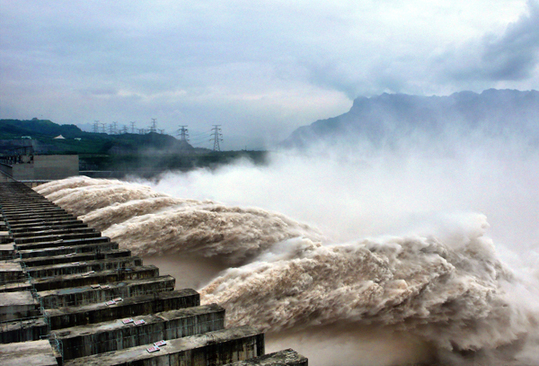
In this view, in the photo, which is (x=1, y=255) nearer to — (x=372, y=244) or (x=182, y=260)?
(x=182, y=260)

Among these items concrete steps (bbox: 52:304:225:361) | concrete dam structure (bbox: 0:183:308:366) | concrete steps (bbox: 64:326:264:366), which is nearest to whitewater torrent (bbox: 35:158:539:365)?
concrete dam structure (bbox: 0:183:308:366)

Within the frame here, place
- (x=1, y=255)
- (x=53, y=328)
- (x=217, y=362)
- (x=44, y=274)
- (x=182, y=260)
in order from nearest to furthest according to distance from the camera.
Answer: (x=217, y=362) → (x=53, y=328) → (x=44, y=274) → (x=1, y=255) → (x=182, y=260)

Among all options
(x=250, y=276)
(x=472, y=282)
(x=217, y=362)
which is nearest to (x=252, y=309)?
(x=250, y=276)

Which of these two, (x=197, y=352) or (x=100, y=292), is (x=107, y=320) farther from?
(x=197, y=352)

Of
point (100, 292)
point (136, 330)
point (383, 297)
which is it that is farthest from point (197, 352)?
point (383, 297)

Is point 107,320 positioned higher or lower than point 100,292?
lower

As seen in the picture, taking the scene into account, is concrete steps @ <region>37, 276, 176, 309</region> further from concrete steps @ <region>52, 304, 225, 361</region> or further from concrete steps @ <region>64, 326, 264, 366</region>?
concrete steps @ <region>64, 326, 264, 366</region>

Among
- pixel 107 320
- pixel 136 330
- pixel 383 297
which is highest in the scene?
pixel 136 330
